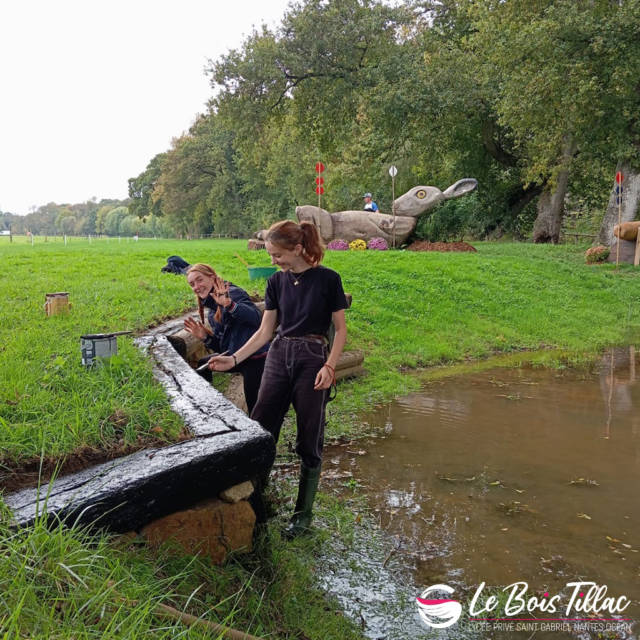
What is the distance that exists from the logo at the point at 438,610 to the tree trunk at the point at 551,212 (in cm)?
2194

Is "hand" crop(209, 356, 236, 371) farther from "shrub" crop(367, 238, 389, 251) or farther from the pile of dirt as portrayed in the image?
the pile of dirt

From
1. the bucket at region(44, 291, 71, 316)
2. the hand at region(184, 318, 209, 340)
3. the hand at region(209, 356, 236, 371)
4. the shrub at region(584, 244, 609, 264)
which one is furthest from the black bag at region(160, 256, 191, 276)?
the shrub at region(584, 244, 609, 264)

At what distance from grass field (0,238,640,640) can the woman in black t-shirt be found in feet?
1.63

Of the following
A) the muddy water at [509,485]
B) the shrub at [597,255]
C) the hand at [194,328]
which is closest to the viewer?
the muddy water at [509,485]

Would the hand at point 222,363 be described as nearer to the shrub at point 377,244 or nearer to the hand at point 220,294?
the hand at point 220,294

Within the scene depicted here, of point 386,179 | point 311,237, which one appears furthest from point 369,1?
point 311,237

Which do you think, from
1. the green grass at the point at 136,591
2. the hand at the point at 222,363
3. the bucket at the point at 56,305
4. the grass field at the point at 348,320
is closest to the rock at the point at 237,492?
the green grass at the point at 136,591

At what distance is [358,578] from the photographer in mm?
3094

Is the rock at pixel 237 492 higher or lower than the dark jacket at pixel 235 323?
lower

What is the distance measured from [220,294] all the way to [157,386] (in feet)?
3.12

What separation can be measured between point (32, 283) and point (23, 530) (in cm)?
809

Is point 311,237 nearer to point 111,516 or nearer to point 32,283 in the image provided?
point 111,516

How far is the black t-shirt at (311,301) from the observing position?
343 cm

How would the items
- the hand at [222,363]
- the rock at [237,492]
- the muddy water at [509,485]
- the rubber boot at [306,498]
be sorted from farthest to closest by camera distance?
1. the hand at [222,363]
2. the rubber boot at [306,498]
3. the muddy water at [509,485]
4. the rock at [237,492]
